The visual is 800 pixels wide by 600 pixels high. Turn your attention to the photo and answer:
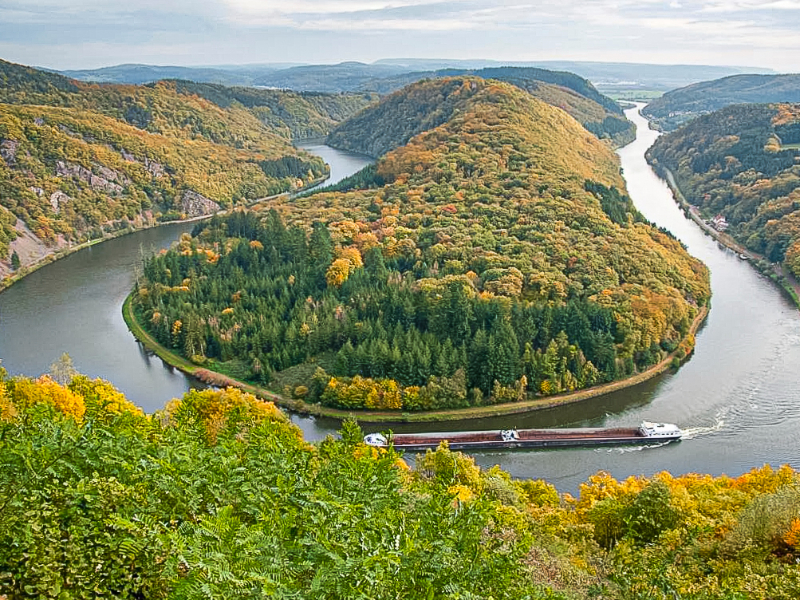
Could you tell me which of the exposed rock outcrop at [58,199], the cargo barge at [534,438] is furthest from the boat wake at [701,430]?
the exposed rock outcrop at [58,199]

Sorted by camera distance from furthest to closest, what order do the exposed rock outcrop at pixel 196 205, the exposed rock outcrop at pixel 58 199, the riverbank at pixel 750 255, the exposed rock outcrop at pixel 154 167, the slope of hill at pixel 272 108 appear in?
1. the slope of hill at pixel 272 108
2. the exposed rock outcrop at pixel 154 167
3. the exposed rock outcrop at pixel 196 205
4. the exposed rock outcrop at pixel 58 199
5. the riverbank at pixel 750 255

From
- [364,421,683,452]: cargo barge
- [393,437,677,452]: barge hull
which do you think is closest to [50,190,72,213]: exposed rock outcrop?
[364,421,683,452]: cargo barge

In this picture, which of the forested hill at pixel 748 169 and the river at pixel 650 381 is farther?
the forested hill at pixel 748 169

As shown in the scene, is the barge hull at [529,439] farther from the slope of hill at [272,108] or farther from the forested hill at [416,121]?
the slope of hill at [272,108]

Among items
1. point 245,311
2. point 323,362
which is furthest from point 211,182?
point 323,362

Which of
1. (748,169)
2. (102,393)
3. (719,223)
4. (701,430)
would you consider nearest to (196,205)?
(719,223)

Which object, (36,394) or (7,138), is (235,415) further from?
(7,138)

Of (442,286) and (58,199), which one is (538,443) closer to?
(442,286)
